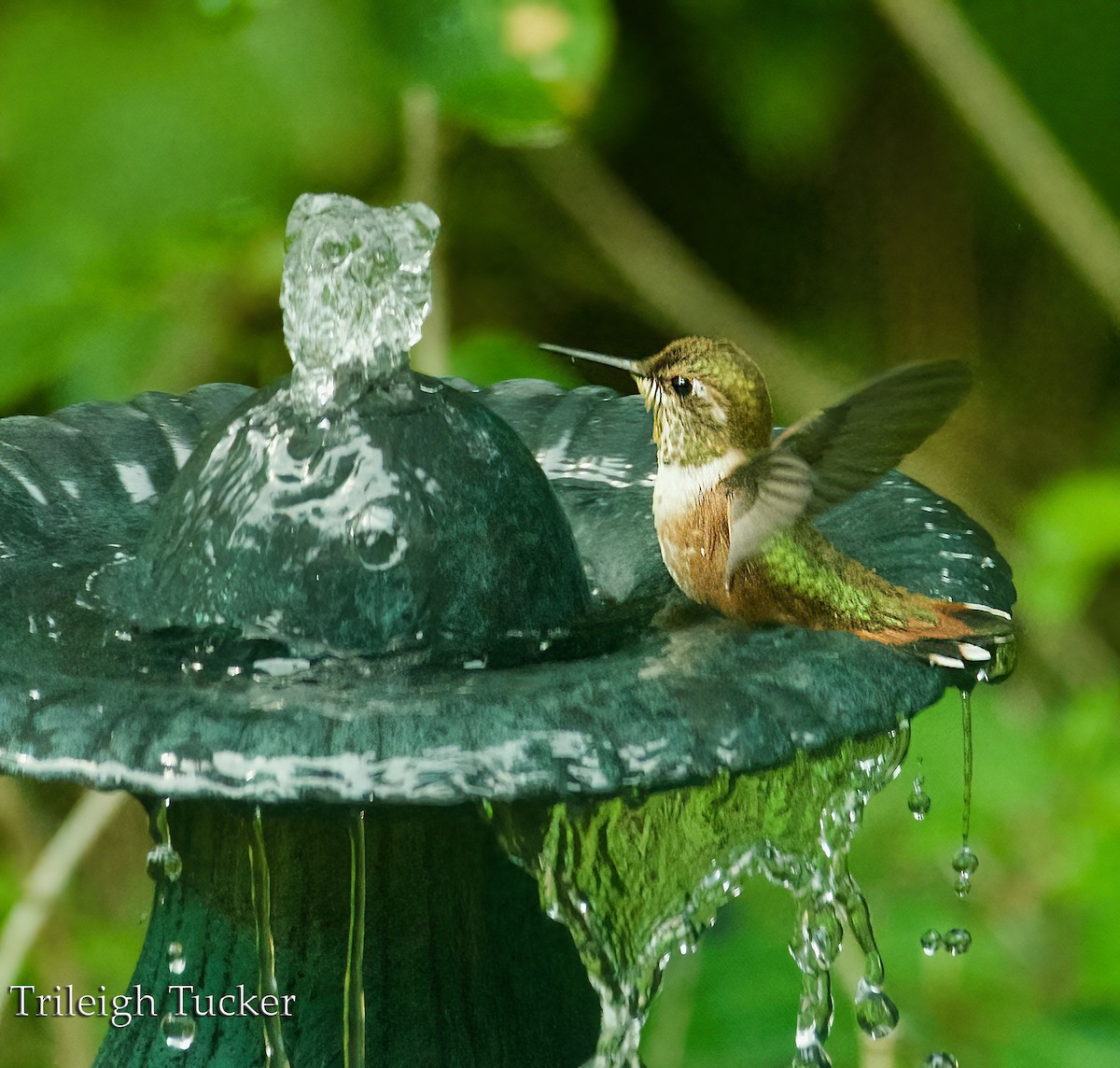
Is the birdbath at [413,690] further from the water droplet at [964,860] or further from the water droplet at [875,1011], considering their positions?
the water droplet at [964,860]

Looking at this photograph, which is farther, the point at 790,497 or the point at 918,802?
the point at 918,802

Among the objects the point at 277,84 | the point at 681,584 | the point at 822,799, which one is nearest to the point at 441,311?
the point at 277,84

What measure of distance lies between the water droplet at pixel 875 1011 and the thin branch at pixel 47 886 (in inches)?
44.0

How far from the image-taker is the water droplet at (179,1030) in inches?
53.9

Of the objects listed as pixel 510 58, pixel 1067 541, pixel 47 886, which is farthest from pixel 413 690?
pixel 1067 541

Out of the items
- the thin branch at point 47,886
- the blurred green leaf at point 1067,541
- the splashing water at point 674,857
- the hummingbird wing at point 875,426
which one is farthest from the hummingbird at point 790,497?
the blurred green leaf at point 1067,541

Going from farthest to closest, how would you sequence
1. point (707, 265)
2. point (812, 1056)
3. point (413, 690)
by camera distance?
point (707, 265)
point (812, 1056)
point (413, 690)

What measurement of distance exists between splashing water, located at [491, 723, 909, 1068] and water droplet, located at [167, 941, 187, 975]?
1.06 ft

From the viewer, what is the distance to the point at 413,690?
1162 mm

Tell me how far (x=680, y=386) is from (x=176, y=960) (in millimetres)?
617

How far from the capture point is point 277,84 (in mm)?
2383

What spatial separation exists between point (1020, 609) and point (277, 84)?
1563 millimetres

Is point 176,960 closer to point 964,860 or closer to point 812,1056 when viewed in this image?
point 812,1056

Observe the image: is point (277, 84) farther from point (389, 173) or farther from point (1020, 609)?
point (1020, 609)
